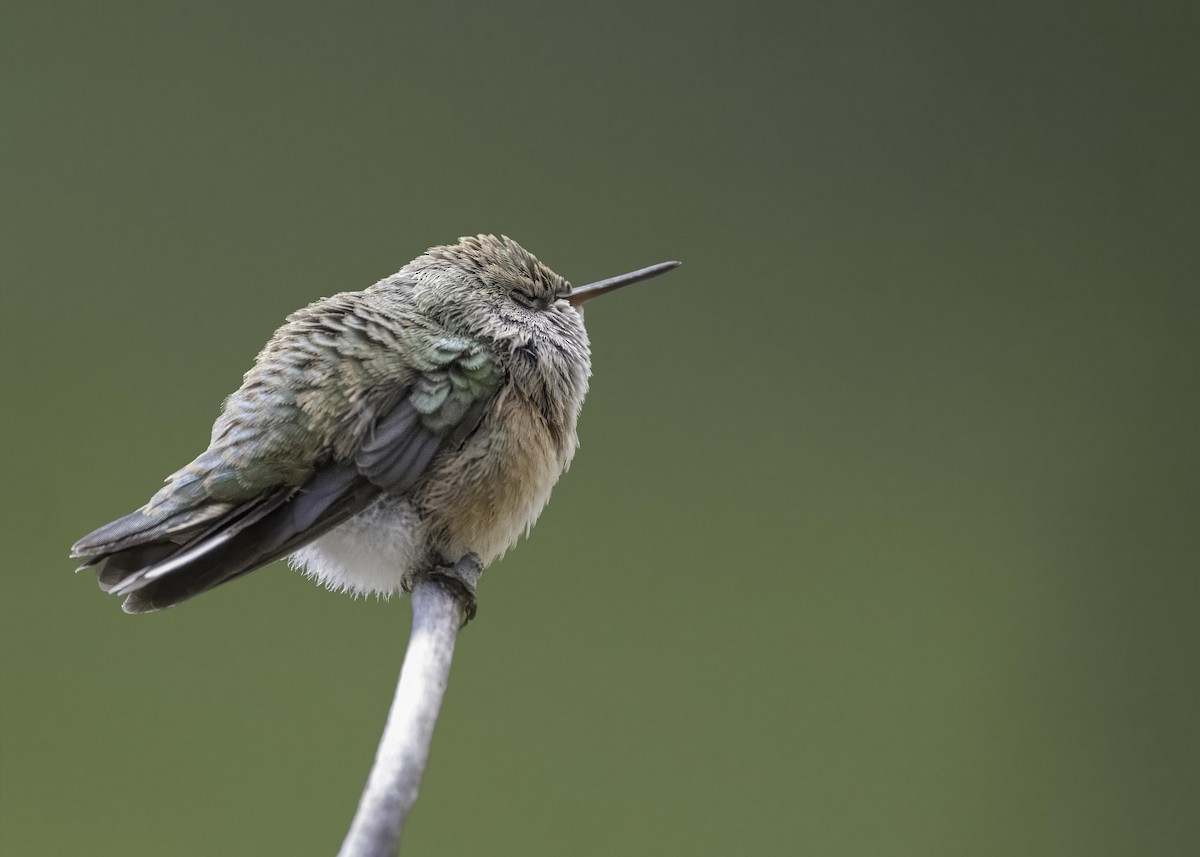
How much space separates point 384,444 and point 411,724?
0.44m

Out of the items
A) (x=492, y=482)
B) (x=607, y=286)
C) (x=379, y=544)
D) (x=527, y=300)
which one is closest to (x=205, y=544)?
(x=379, y=544)

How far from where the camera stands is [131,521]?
4.09 ft

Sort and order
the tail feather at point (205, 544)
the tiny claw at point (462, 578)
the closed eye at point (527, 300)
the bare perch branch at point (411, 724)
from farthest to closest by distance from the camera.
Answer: the closed eye at point (527, 300)
the tiny claw at point (462, 578)
the tail feather at point (205, 544)
the bare perch branch at point (411, 724)

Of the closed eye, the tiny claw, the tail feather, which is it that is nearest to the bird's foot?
the tiny claw

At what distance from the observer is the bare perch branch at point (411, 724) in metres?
0.83

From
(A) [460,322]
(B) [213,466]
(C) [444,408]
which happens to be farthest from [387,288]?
(B) [213,466]

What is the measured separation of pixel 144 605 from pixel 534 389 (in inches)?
21.1

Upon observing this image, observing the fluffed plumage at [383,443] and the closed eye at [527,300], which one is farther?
the closed eye at [527,300]

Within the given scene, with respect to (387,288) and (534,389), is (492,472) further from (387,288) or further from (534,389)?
(387,288)

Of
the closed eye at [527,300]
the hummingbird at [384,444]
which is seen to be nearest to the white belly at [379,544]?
the hummingbird at [384,444]

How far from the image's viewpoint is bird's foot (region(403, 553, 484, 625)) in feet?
4.44

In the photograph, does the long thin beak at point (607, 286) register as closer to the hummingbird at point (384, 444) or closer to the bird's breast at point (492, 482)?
the hummingbird at point (384, 444)

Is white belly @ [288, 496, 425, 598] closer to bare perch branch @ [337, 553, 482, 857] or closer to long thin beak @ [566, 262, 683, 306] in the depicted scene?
bare perch branch @ [337, 553, 482, 857]

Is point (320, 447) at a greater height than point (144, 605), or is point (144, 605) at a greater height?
point (320, 447)
